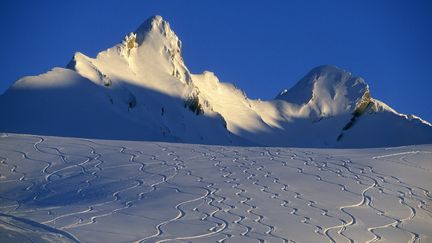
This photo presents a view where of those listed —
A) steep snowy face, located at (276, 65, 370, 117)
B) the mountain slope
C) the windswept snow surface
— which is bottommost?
the windswept snow surface

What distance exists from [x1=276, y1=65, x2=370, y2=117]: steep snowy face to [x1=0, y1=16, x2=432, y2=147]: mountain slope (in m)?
0.21

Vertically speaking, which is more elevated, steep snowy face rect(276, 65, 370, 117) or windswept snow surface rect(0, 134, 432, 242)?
steep snowy face rect(276, 65, 370, 117)

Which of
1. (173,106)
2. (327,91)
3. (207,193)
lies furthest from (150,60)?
(207,193)

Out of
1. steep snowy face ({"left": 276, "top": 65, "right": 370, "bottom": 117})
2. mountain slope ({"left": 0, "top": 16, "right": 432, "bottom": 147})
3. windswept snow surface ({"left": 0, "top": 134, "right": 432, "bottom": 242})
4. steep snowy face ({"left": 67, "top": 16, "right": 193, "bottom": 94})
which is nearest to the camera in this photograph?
windswept snow surface ({"left": 0, "top": 134, "right": 432, "bottom": 242})

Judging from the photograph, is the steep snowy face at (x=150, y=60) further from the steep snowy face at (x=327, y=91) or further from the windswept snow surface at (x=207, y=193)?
the windswept snow surface at (x=207, y=193)

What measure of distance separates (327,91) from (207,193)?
164573 mm

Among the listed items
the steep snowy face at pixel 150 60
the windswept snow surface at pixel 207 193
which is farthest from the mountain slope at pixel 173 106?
the windswept snow surface at pixel 207 193

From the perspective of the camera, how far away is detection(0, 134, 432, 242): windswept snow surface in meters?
15.9

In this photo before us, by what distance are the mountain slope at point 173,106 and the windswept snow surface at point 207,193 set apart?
127ft

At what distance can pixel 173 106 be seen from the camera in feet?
333

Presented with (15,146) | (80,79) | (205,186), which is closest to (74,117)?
(80,79)

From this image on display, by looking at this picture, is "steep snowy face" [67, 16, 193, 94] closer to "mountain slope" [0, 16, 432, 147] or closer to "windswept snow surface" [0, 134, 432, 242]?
"mountain slope" [0, 16, 432, 147]

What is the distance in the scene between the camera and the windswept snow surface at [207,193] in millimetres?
15938

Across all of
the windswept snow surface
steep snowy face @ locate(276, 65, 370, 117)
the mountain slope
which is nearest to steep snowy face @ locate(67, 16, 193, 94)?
the mountain slope
